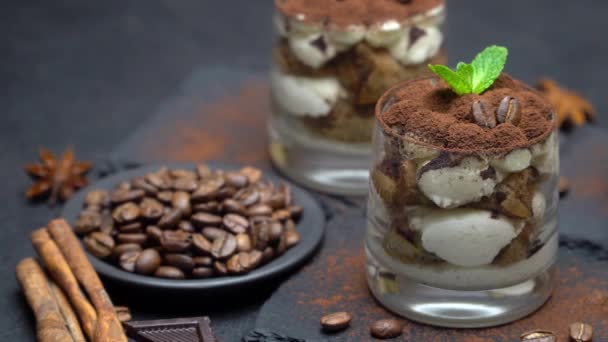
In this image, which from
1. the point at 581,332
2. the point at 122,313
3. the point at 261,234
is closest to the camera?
the point at 581,332

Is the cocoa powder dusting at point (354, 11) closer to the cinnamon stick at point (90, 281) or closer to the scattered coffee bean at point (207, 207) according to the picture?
the scattered coffee bean at point (207, 207)

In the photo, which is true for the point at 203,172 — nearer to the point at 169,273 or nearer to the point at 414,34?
the point at 169,273

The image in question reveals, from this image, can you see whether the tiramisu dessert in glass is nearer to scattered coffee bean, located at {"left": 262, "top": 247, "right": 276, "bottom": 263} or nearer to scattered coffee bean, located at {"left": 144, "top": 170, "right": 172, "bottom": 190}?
scattered coffee bean, located at {"left": 262, "top": 247, "right": 276, "bottom": 263}

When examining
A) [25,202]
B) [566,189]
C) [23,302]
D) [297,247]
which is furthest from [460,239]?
[25,202]

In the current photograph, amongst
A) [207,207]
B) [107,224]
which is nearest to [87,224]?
[107,224]

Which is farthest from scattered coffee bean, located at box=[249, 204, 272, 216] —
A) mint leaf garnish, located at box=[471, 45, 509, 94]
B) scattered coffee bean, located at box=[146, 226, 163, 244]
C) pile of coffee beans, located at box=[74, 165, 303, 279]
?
mint leaf garnish, located at box=[471, 45, 509, 94]

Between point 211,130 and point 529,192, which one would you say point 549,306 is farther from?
point 211,130
